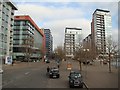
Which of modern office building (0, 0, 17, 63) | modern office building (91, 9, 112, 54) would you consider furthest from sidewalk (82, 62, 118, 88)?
modern office building (91, 9, 112, 54)

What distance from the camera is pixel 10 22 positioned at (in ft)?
306

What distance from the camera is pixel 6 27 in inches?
3428

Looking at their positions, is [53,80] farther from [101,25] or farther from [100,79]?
[101,25]

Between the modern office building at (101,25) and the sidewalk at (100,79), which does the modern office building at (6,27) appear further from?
the modern office building at (101,25)

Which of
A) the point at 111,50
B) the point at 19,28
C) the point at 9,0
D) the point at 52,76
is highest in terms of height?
the point at 9,0

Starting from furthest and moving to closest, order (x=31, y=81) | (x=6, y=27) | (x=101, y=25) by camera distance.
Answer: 1. (x=101, y=25)
2. (x=6, y=27)
3. (x=31, y=81)

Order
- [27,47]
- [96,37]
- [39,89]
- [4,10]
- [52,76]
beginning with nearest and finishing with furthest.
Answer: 1. [39,89]
2. [52,76]
3. [4,10]
4. [27,47]
5. [96,37]

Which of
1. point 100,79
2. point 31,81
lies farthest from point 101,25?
point 31,81

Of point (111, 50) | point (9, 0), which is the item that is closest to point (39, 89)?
point (111, 50)

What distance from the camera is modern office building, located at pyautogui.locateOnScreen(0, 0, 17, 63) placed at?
80688mm

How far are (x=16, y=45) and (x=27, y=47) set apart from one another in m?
27.9

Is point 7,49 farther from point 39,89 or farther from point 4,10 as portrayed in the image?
point 39,89

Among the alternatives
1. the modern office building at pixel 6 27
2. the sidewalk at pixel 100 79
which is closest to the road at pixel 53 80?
the sidewalk at pixel 100 79

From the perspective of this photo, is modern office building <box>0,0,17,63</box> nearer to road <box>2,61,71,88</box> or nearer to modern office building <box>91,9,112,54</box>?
road <box>2,61,71,88</box>
